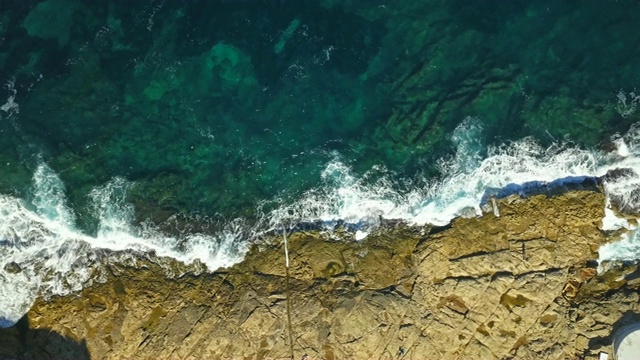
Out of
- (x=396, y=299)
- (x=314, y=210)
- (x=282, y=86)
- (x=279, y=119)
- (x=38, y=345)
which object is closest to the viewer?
(x=396, y=299)

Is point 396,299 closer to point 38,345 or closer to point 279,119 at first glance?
point 279,119

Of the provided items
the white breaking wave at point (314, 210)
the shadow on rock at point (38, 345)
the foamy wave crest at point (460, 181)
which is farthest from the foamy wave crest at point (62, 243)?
the foamy wave crest at point (460, 181)

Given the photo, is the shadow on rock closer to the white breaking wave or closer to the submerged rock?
the submerged rock

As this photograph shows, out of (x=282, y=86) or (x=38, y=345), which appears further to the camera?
(x=282, y=86)

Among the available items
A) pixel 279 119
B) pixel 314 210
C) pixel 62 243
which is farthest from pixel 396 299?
pixel 62 243

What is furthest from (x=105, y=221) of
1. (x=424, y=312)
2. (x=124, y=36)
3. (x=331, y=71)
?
(x=424, y=312)

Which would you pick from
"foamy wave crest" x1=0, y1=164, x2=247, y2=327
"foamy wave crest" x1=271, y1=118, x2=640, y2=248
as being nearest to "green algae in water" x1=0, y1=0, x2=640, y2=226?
"foamy wave crest" x1=271, y1=118, x2=640, y2=248

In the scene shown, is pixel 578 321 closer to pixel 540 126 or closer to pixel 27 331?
pixel 540 126
